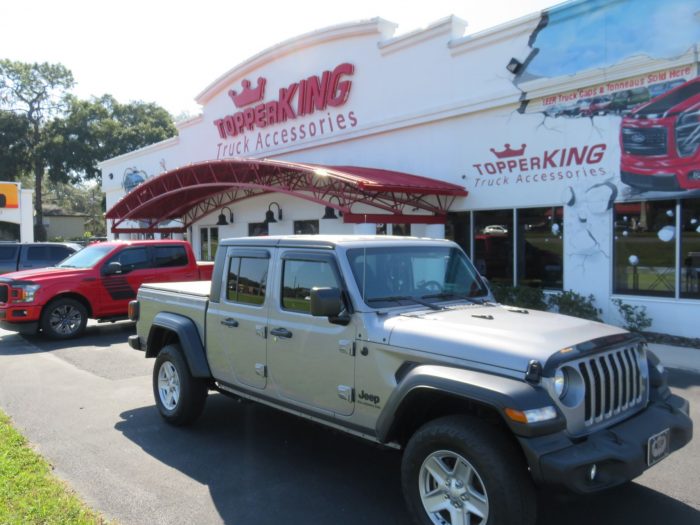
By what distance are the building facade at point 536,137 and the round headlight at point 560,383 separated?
25.0ft

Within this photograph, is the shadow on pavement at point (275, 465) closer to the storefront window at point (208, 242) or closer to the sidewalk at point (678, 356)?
the sidewalk at point (678, 356)

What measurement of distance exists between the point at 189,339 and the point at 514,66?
9.10 metres

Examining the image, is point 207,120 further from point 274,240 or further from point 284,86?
point 274,240

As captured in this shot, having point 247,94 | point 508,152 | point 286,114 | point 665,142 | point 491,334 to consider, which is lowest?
point 491,334

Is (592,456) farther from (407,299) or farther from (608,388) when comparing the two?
(407,299)

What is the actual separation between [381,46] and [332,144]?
9.88 feet

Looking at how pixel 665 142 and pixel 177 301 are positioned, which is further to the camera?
pixel 665 142

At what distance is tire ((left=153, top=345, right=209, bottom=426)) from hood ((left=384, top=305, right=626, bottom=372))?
8.22 feet

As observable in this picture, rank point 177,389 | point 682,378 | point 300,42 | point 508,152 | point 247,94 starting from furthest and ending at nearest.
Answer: point 247,94 < point 300,42 < point 508,152 < point 682,378 < point 177,389

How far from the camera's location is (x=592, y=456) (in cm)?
303

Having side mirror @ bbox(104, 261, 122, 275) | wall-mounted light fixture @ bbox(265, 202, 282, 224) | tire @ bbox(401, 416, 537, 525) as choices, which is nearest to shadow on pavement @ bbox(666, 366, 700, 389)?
tire @ bbox(401, 416, 537, 525)

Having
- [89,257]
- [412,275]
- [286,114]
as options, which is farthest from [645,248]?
[286,114]

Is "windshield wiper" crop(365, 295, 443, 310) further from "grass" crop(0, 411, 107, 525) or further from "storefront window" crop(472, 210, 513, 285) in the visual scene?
"storefront window" crop(472, 210, 513, 285)

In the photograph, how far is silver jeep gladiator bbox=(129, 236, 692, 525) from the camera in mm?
3113
